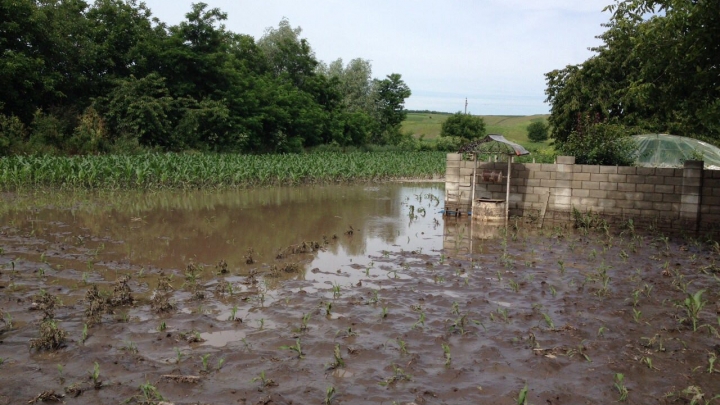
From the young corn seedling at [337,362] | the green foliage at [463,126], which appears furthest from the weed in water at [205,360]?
the green foliage at [463,126]

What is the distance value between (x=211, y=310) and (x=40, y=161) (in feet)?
47.5

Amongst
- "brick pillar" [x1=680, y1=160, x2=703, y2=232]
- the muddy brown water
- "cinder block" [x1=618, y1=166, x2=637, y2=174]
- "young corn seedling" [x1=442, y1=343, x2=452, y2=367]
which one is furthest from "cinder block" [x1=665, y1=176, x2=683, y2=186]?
"young corn seedling" [x1=442, y1=343, x2=452, y2=367]

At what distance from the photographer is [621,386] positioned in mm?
4527

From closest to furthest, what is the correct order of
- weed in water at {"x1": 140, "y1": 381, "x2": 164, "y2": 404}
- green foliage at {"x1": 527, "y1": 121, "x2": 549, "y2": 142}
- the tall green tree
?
weed in water at {"x1": 140, "y1": 381, "x2": 164, "y2": 404} → the tall green tree → green foliage at {"x1": 527, "y1": 121, "x2": 549, "y2": 142}

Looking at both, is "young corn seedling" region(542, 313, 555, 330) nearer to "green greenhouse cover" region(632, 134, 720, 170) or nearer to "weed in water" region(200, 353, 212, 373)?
"weed in water" region(200, 353, 212, 373)

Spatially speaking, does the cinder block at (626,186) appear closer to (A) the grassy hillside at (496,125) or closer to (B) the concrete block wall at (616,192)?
(B) the concrete block wall at (616,192)

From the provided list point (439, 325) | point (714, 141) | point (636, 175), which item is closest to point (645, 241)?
point (636, 175)

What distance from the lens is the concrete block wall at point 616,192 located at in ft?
40.2

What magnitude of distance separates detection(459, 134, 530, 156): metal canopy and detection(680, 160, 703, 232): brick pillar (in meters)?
3.51

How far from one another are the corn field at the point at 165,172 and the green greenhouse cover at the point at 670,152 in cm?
1215

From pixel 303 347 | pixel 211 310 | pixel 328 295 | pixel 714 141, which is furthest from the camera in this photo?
pixel 714 141

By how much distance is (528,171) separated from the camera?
14.5 meters

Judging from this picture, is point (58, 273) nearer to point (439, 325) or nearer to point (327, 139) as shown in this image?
point (439, 325)

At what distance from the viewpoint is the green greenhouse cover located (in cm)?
1720
